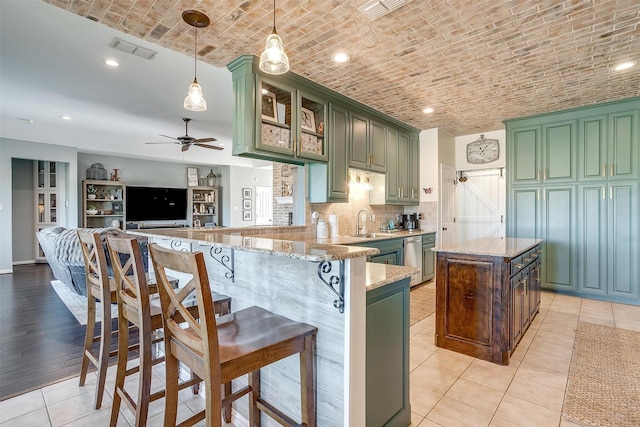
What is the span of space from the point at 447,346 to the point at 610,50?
3.08 m

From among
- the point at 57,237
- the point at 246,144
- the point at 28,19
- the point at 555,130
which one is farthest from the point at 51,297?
the point at 555,130

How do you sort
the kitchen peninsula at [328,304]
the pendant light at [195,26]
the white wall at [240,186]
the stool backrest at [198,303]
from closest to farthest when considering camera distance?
the stool backrest at [198,303]
the kitchen peninsula at [328,304]
the pendant light at [195,26]
the white wall at [240,186]

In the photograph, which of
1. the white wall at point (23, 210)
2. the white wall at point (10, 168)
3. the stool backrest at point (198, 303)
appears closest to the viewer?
the stool backrest at point (198, 303)

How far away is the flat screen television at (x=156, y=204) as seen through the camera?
26.9 ft

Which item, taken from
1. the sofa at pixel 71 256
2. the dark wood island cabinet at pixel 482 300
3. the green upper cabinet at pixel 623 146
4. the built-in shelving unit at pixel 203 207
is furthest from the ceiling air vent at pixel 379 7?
the built-in shelving unit at pixel 203 207

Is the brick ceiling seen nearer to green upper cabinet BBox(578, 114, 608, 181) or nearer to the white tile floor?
green upper cabinet BBox(578, 114, 608, 181)

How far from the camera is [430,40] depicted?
2.68 m

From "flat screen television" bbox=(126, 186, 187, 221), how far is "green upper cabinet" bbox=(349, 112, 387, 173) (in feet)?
21.4

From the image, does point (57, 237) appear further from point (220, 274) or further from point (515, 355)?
point (515, 355)

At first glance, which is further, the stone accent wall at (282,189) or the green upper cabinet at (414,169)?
the green upper cabinet at (414,169)

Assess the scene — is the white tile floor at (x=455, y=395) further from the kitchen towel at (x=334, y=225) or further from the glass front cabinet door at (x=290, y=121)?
the glass front cabinet door at (x=290, y=121)

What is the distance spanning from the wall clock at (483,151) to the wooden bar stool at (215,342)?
18.2 ft

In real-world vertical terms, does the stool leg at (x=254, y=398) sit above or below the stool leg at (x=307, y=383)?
below

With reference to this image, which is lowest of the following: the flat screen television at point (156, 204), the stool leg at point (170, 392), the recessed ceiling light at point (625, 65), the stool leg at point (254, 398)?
the stool leg at point (254, 398)
